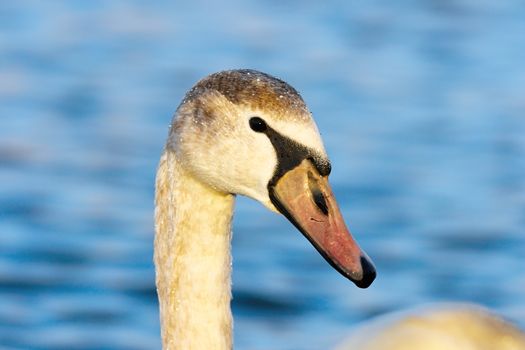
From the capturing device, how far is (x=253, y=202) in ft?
33.9

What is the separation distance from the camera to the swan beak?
4984 mm

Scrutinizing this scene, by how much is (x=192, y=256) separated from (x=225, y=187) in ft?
0.97

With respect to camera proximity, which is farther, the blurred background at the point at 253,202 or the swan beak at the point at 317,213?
the blurred background at the point at 253,202

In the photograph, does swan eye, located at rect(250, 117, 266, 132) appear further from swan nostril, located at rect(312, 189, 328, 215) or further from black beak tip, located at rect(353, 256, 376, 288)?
black beak tip, located at rect(353, 256, 376, 288)

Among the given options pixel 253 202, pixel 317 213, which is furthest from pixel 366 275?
pixel 253 202

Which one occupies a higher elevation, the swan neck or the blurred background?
the blurred background

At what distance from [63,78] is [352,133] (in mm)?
2433

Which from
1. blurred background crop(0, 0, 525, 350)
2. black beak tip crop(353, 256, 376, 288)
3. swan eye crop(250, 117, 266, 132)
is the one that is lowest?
black beak tip crop(353, 256, 376, 288)

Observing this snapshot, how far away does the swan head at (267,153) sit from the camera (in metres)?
4.92

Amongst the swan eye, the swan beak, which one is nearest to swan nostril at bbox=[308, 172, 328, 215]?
the swan beak

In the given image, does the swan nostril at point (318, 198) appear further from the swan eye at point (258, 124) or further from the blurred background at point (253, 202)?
the blurred background at point (253, 202)

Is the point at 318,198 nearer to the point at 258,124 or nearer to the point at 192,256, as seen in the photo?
the point at 258,124

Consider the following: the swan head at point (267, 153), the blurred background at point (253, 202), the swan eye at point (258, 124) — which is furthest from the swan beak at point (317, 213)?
the blurred background at point (253, 202)

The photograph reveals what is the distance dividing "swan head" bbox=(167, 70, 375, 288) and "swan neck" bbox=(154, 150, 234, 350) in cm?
9
